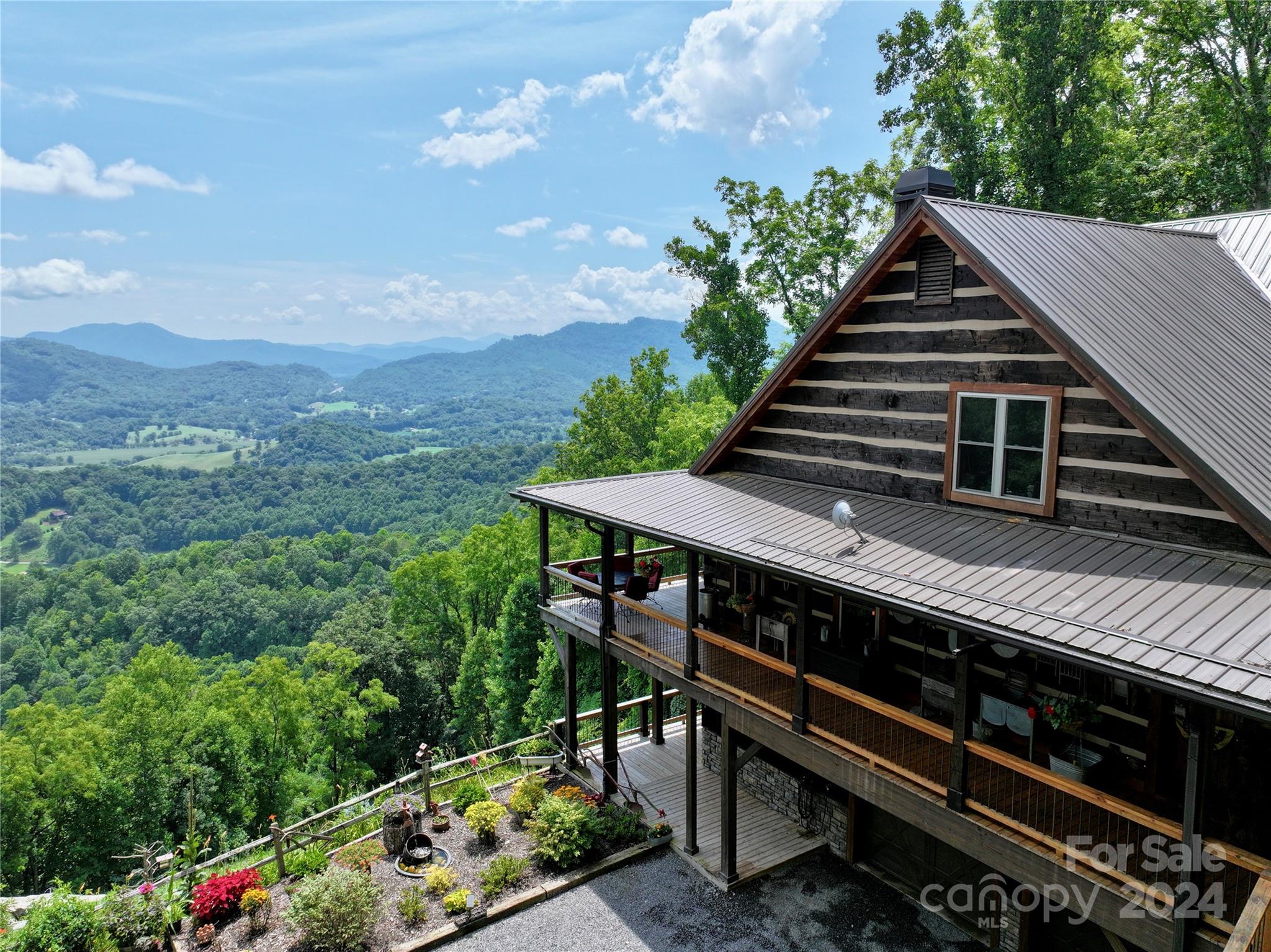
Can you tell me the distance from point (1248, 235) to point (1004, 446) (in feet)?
22.3

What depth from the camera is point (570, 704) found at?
1656 cm

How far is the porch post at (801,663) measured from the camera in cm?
1016

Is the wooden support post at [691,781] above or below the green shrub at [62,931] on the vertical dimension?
above

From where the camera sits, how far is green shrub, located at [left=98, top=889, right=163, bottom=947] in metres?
11.9

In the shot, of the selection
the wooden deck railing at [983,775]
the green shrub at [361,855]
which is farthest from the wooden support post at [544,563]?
the green shrub at [361,855]

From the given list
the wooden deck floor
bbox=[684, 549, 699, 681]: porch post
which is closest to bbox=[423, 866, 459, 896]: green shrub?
the wooden deck floor

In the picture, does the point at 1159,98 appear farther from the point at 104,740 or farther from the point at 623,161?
the point at 623,161

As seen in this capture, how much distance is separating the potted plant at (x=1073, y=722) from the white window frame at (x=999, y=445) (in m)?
2.35

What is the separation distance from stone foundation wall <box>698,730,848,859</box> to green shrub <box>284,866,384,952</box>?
6.99 meters

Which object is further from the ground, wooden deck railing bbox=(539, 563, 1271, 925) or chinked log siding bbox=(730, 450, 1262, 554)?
chinked log siding bbox=(730, 450, 1262, 554)

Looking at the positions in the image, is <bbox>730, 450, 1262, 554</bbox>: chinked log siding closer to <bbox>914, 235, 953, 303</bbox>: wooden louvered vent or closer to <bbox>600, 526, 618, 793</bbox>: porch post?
<bbox>914, 235, 953, 303</bbox>: wooden louvered vent

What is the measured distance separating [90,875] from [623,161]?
75820 millimetres

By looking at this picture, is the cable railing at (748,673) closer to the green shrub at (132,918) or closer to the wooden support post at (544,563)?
Answer: the wooden support post at (544,563)

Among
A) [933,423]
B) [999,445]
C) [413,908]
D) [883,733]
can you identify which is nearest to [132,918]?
[413,908]
